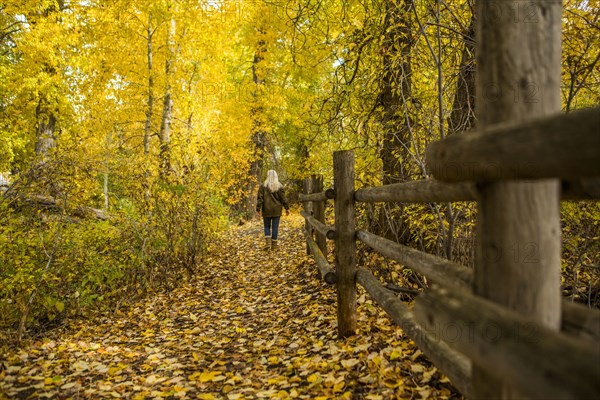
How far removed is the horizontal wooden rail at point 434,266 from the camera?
1.58m

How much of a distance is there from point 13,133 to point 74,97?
137 inches

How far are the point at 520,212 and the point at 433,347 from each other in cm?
123

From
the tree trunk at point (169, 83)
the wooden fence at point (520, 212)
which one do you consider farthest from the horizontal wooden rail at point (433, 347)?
the tree trunk at point (169, 83)

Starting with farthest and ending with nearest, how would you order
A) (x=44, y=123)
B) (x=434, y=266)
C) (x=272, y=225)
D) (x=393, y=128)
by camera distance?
(x=44, y=123), (x=272, y=225), (x=393, y=128), (x=434, y=266)

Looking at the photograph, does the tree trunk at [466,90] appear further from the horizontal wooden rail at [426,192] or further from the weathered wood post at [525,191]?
the weathered wood post at [525,191]

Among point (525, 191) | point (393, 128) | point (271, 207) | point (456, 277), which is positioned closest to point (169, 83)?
point (271, 207)

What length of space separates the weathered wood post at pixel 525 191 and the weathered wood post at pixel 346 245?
8.42 feet

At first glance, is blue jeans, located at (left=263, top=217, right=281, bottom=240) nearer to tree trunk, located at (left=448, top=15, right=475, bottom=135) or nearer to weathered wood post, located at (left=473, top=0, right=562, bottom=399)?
tree trunk, located at (left=448, top=15, right=475, bottom=135)

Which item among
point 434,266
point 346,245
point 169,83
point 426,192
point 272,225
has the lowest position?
point 272,225

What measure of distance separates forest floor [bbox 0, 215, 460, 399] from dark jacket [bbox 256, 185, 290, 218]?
295 cm

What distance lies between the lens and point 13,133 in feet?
41.6

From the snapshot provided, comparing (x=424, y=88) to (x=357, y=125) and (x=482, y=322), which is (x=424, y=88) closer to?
(x=357, y=125)

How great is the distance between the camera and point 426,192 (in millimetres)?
2090

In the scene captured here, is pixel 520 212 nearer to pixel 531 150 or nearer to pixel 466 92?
pixel 531 150
